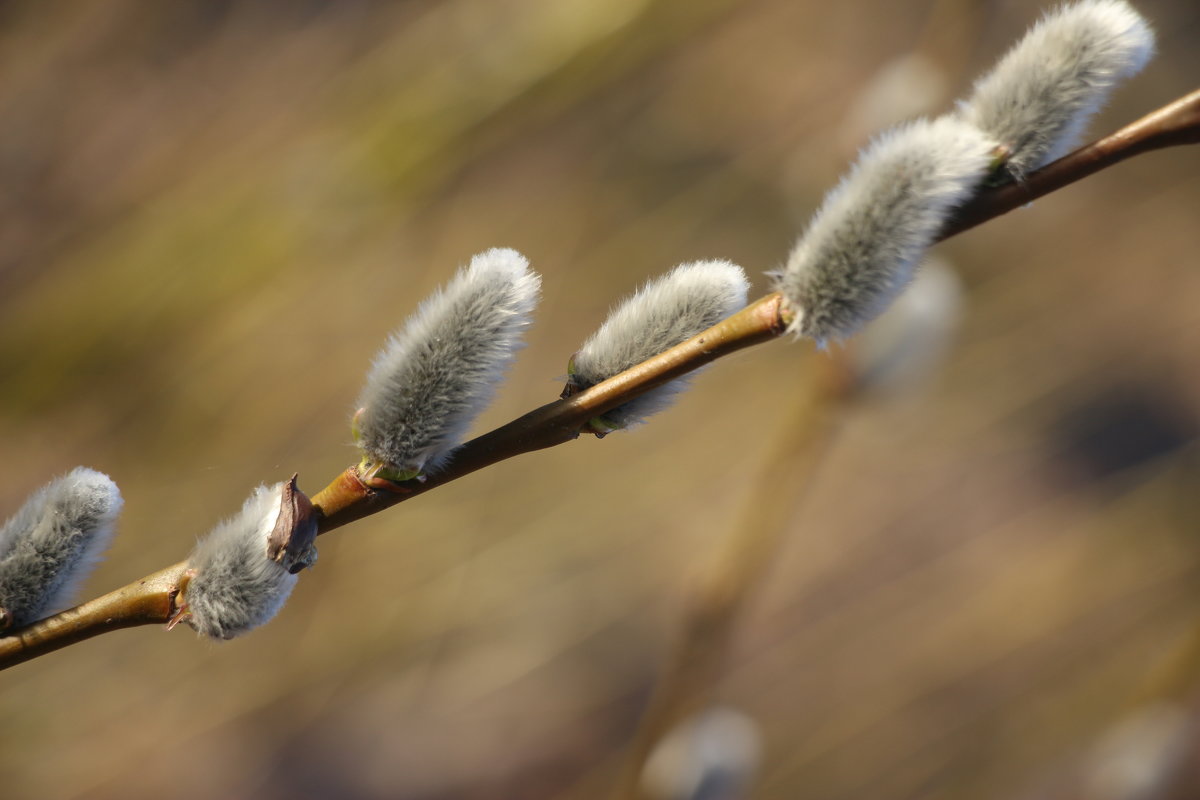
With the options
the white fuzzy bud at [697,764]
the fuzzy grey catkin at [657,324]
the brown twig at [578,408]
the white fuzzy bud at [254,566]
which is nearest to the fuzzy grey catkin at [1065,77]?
the brown twig at [578,408]

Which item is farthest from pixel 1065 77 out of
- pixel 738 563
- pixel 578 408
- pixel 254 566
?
pixel 738 563

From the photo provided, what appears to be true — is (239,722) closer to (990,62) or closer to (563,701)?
(563,701)

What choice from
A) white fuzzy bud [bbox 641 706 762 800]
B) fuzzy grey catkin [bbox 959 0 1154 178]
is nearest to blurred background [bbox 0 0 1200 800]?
white fuzzy bud [bbox 641 706 762 800]

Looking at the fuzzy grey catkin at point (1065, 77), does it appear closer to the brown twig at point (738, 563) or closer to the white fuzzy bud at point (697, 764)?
the brown twig at point (738, 563)

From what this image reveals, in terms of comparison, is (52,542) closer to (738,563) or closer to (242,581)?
(242,581)

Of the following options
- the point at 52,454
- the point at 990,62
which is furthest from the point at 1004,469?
the point at 52,454

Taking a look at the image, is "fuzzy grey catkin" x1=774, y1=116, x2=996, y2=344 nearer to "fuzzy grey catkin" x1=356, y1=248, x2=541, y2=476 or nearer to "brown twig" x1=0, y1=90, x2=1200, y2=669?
"brown twig" x1=0, y1=90, x2=1200, y2=669

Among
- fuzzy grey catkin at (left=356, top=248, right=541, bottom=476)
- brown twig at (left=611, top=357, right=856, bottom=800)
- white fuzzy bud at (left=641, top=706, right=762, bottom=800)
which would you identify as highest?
fuzzy grey catkin at (left=356, top=248, right=541, bottom=476)
